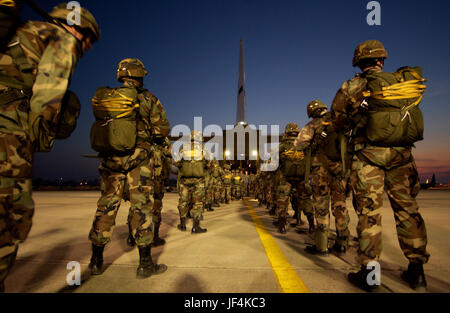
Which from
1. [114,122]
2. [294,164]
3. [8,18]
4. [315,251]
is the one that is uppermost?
[8,18]

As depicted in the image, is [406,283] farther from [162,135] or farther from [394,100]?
[162,135]

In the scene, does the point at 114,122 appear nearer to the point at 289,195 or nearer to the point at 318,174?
the point at 318,174

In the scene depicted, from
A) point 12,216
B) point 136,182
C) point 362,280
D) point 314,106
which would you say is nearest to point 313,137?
point 314,106

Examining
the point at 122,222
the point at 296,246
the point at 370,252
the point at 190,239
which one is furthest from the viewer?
the point at 122,222

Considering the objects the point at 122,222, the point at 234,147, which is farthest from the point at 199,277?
the point at 234,147

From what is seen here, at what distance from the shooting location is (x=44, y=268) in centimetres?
228

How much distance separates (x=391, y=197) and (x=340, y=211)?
1.04m

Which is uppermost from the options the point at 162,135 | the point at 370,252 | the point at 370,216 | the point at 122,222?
the point at 162,135

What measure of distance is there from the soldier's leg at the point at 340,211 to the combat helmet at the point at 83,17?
321cm

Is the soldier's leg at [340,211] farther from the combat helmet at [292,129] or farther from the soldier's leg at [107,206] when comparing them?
the soldier's leg at [107,206]

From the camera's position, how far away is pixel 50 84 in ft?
3.95

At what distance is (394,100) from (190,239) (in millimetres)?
3475

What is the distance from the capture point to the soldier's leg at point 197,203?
Result: 4.23m

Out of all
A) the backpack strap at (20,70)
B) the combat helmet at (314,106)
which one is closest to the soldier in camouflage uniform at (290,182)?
the combat helmet at (314,106)
